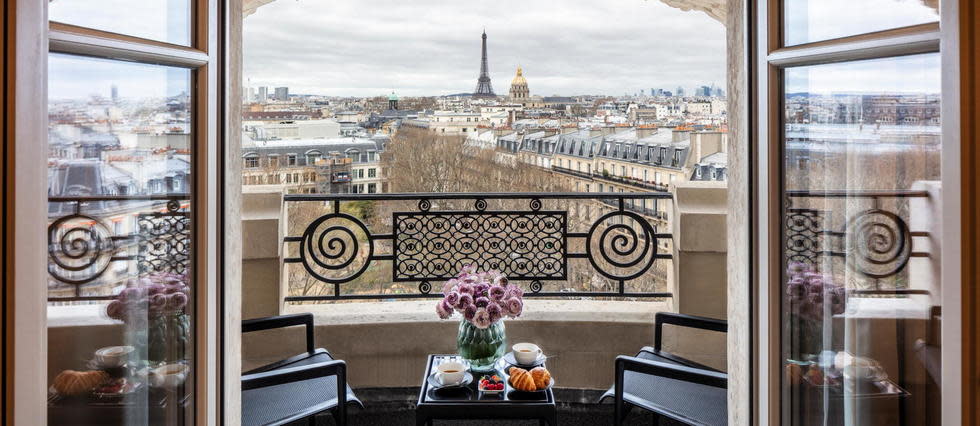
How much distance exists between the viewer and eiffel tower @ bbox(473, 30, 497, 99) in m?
4.39

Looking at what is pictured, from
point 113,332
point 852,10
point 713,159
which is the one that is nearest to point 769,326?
point 852,10

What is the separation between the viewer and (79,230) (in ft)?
3.34

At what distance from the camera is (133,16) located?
3.65 ft

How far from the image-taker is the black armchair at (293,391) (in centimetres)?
198

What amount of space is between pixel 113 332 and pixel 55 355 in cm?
14

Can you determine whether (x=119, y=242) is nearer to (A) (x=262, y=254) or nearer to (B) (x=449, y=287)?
(B) (x=449, y=287)

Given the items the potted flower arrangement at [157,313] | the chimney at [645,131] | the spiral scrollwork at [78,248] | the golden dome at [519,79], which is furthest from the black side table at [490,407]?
the golden dome at [519,79]

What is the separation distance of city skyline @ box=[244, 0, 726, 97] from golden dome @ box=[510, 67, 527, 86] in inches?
1.4

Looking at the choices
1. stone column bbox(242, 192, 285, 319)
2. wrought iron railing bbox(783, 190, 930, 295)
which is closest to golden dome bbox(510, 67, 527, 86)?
stone column bbox(242, 192, 285, 319)

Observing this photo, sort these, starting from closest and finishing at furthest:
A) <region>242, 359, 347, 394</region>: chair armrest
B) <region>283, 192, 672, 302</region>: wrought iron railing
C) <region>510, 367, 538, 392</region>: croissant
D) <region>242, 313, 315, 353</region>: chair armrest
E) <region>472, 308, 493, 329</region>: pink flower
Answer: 1. <region>242, 359, 347, 394</region>: chair armrest
2. <region>510, 367, 538, 392</region>: croissant
3. <region>472, 308, 493, 329</region>: pink flower
4. <region>242, 313, 315, 353</region>: chair armrest
5. <region>283, 192, 672, 302</region>: wrought iron railing

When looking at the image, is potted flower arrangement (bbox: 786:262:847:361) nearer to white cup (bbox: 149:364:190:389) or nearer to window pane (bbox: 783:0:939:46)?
window pane (bbox: 783:0:939:46)

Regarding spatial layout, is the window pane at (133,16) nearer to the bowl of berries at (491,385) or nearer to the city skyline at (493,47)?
the bowl of berries at (491,385)

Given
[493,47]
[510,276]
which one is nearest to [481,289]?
[510,276]
